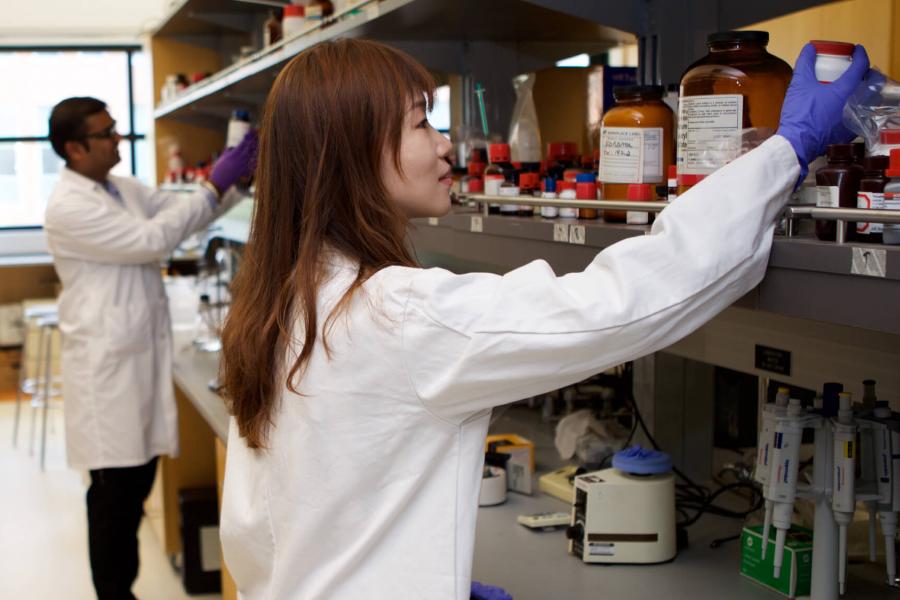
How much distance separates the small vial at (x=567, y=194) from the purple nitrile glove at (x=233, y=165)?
2093 mm

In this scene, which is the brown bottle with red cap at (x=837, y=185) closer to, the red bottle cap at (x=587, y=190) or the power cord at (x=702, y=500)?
the red bottle cap at (x=587, y=190)

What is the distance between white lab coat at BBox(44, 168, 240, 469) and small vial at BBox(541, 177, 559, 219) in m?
2.12

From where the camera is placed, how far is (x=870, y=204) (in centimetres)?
Result: 102

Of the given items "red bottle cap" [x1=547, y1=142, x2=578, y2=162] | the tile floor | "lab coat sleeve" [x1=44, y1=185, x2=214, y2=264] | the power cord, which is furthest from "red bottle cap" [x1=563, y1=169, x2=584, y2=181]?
the tile floor

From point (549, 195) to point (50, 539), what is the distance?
3.80m

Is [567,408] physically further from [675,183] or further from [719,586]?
[675,183]

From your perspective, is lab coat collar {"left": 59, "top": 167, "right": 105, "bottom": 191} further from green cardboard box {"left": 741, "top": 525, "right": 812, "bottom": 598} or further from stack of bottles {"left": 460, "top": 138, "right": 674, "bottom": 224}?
green cardboard box {"left": 741, "top": 525, "right": 812, "bottom": 598}

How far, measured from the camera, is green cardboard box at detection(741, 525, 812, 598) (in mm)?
1511

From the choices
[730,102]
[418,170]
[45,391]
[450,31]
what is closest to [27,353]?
[45,391]

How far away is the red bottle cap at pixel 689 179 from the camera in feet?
3.98

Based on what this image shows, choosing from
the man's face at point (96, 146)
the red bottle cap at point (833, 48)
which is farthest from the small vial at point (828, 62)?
the man's face at point (96, 146)

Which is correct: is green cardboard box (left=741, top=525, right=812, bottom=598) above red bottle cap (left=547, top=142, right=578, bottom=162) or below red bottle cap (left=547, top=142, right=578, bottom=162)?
below

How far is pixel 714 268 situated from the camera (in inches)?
41.1

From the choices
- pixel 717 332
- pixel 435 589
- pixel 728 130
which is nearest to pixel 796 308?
pixel 728 130
